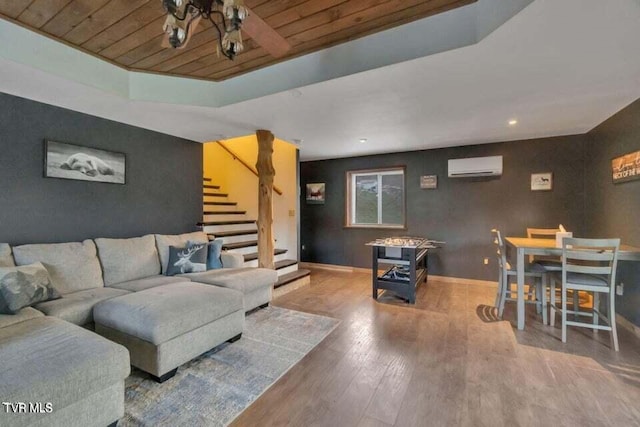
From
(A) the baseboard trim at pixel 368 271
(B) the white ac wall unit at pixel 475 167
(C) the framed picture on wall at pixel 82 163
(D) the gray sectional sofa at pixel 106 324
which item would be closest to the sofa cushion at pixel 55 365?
(D) the gray sectional sofa at pixel 106 324

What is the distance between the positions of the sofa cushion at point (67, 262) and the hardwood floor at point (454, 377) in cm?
208

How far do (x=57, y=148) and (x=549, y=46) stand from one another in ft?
14.1

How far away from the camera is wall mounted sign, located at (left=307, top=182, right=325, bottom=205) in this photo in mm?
5730

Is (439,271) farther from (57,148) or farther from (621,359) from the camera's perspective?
(57,148)

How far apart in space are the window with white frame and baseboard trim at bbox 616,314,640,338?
2848 millimetres

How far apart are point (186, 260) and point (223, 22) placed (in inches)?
102

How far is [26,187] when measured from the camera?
103 inches

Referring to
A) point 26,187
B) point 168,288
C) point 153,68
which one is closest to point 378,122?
point 153,68

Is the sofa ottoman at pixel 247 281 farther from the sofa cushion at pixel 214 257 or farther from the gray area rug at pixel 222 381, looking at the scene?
the gray area rug at pixel 222 381

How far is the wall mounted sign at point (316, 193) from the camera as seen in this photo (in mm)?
5730

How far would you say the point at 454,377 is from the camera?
198 cm

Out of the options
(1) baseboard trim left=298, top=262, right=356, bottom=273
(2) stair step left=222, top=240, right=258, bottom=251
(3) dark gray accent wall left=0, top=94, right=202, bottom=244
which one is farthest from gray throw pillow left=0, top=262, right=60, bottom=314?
(1) baseboard trim left=298, top=262, right=356, bottom=273

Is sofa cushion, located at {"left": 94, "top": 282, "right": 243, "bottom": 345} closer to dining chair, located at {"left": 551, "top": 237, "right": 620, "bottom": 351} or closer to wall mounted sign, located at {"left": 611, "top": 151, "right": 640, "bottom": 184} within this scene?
dining chair, located at {"left": 551, "top": 237, "right": 620, "bottom": 351}

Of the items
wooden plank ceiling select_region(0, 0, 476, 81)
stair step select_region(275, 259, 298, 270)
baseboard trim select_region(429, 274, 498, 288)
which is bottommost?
baseboard trim select_region(429, 274, 498, 288)
